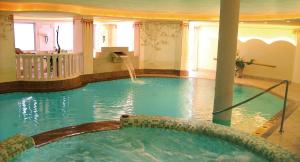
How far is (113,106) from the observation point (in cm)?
844

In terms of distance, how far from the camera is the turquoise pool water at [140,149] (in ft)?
16.3

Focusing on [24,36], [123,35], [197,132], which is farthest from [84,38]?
[197,132]

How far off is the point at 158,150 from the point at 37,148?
2.09 metres

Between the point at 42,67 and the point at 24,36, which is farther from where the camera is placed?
the point at 24,36

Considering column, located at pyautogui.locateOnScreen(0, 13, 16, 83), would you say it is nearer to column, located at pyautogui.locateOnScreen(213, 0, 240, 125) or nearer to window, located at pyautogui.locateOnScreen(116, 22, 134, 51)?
column, located at pyautogui.locateOnScreen(213, 0, 240, 125)

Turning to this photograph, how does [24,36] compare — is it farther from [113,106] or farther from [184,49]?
[113,106]

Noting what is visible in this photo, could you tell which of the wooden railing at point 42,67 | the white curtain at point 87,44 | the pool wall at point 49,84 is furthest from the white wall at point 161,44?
the wooden railing at point 42,67

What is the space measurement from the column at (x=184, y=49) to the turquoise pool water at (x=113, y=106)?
10.1 ft

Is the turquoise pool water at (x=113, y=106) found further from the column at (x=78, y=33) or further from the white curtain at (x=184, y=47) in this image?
the white curtain at (x=184, y=47)

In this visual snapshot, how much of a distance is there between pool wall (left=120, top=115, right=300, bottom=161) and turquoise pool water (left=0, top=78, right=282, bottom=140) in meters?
1.17

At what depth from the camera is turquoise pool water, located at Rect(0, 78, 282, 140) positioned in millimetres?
6926

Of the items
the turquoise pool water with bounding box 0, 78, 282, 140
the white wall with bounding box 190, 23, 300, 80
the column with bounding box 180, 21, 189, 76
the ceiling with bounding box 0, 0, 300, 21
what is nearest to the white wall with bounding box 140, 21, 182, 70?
the column with bounding box 180, 21, 189, 76

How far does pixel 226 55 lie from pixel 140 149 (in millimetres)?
2564

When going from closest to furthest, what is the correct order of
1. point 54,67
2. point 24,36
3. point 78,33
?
1. point 54,67
2. point 78,33
3. point 24,36
